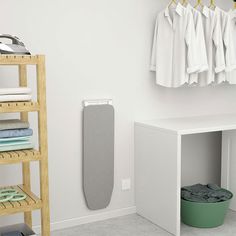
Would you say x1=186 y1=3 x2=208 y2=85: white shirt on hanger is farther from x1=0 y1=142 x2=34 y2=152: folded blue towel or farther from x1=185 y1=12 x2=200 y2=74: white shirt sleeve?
x1=0 y1=142 x2=34 y2=152: folded blue towel

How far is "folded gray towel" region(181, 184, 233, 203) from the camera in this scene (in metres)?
3.12

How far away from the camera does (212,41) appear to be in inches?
132

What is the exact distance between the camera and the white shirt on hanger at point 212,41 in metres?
3.32

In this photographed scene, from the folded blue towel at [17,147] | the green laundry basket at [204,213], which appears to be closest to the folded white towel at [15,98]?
the folded blue towel at [17,147]

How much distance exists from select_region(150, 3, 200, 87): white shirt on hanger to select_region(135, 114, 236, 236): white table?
1.20 ft

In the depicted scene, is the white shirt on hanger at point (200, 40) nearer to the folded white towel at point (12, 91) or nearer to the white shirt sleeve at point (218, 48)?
the white shirt sleeve at point (218, 48)

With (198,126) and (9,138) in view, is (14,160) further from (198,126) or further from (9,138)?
(198,126)

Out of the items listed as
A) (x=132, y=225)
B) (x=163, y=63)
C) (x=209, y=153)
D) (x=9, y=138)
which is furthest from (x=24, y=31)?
(x=209, y=153)

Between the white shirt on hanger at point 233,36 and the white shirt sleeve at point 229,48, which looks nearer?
the white shirt sleeve at point 229,48

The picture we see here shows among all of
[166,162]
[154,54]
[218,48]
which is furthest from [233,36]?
[166,162]

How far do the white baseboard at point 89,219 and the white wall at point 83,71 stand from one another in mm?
36

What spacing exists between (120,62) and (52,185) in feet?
3.49

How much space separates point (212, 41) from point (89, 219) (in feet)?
5.58

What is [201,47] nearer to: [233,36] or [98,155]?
[233,36]
